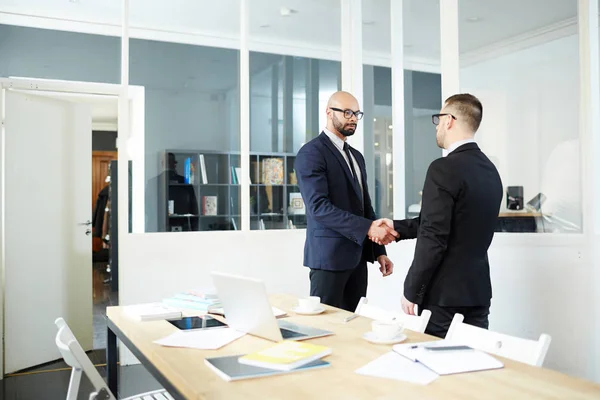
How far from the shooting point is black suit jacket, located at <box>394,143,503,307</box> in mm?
2648

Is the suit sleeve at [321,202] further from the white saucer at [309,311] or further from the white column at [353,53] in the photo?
the white column at [353,53]

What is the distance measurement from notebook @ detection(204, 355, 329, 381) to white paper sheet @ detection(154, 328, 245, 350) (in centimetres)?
19

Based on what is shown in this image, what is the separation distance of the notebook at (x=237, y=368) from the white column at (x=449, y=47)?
10.6ft

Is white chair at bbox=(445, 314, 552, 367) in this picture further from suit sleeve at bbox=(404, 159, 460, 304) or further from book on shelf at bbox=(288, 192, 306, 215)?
book on shelf at bbox=(288, 192, 306, 215)

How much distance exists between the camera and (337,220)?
11.1 feet

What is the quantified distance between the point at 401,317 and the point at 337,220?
3.39 ft

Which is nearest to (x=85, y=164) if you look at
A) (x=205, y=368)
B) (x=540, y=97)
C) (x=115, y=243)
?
(x=115, y=243)

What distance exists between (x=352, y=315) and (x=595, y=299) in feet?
6.44

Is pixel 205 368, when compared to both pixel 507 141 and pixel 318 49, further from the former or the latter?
pixel 318 49

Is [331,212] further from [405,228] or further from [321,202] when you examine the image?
[405,228]

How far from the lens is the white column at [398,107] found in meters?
5.10

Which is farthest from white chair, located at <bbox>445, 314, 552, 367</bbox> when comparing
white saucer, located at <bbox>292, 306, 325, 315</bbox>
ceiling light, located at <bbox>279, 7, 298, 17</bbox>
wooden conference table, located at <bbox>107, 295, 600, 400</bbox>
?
ceiling light, located at <bbox>279, 7, 298, 17</bbox>

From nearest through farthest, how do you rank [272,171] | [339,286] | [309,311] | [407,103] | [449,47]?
1. [309,311]
2. [339,286]
3. [449,47]
4. [407,103]
5. [272,171]

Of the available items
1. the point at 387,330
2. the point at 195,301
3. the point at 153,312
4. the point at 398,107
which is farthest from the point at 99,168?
the point at 387,330
